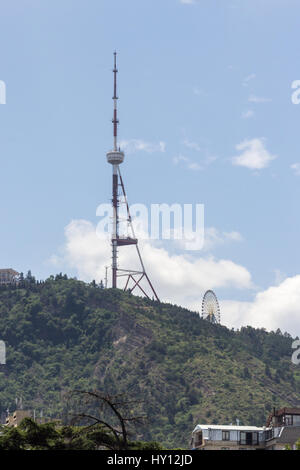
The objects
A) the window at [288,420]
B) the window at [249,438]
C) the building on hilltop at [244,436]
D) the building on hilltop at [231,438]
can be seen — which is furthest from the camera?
the window at [249,438]

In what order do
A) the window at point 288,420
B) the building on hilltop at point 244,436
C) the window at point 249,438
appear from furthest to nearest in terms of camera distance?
1. the window at point 249,438
2. the window at point 288,420
3. the building on hilltop at point 244,436

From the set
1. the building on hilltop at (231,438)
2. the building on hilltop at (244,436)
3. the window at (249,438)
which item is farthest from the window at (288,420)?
the window at (249,438)

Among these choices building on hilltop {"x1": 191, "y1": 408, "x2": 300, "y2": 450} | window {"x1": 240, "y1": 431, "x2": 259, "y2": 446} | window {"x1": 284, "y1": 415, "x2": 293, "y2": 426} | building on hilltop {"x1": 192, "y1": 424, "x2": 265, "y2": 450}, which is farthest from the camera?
window {"x1": 240, "y1": 431, "x2": 259, "y2": 446}

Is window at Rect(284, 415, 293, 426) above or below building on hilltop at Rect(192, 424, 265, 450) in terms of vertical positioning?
above

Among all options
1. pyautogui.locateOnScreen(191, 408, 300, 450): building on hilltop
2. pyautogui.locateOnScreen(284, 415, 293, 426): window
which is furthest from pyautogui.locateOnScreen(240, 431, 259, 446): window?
pyautogui.locateOnScreen(284, 415, 293, 426): window

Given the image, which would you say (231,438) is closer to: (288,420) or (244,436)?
(244,436)

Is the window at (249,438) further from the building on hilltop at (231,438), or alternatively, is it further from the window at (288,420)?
the window at (288,420)

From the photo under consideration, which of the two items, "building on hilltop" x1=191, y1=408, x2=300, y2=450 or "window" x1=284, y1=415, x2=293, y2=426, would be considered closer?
"building on hilltop" x1=191, y1=408, x2=300, y2=450

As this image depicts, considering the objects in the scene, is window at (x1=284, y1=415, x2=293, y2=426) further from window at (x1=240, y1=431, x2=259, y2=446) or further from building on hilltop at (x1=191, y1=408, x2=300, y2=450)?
window at (x1=240, y1=431, x2=259, y2=446)

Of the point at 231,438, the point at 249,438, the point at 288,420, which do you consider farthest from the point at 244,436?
the point at 288,420
